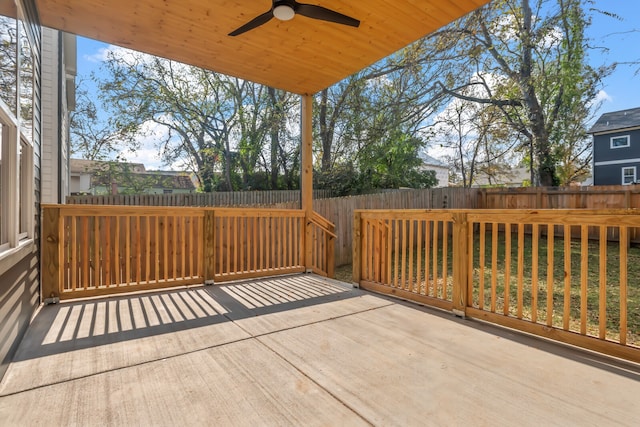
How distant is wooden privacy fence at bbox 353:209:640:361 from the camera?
2.18 m

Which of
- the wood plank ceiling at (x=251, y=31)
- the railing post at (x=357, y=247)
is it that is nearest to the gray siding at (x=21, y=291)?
the wood plank ceiling at (x=251, y=31)

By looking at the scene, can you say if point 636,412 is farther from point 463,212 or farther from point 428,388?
point 463,212

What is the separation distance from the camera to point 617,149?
56.3 feet

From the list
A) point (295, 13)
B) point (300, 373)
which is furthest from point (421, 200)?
point (300, 373)

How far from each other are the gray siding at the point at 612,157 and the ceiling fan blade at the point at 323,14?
20.9 metres

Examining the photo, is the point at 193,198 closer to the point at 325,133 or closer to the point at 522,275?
the point at 325,133

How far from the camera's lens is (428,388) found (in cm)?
179

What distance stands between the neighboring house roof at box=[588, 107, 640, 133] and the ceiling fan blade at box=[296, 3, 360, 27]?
67.8 feet

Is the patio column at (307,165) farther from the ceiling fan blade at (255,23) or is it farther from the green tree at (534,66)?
the green tree at (534,66)

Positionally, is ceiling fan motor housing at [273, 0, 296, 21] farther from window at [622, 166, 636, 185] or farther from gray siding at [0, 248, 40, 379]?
window at [622, 166, 636, 185]

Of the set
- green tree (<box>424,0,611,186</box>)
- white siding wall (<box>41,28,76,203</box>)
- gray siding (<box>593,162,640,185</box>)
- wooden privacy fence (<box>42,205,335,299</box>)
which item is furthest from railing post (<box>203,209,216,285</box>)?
gray siding (<box>593,162,640,185</box>)

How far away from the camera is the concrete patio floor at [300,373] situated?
1568 millimetres

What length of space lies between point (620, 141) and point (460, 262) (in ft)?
67.9

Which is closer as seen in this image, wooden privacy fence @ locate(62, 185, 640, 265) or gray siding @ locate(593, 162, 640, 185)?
wooden privacy fence @ locate(62, 185, 640, 265)
